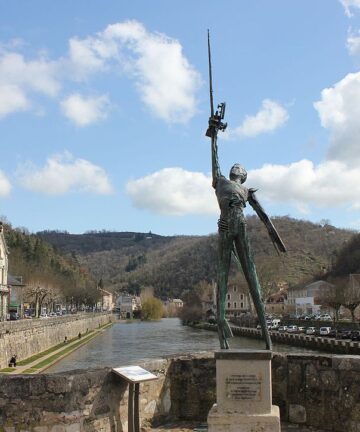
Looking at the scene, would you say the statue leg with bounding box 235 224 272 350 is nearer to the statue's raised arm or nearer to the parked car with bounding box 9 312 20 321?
the statue's raised arm

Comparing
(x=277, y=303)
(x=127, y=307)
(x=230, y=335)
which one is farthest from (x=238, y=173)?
(x=127, y=307)

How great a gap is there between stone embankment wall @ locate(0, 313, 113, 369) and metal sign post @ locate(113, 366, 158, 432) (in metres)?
28.1

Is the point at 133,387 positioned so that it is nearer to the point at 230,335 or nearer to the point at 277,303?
the point at 230,335

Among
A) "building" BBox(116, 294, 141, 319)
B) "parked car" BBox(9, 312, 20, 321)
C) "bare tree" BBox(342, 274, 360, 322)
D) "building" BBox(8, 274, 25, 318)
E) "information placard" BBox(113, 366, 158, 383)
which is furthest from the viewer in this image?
"building" BBox(116, 294, 141, 319)

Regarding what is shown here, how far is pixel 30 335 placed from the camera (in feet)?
148

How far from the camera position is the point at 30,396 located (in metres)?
7.76

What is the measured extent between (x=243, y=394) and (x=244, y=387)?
9 cm

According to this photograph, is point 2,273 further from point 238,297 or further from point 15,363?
point 238,297

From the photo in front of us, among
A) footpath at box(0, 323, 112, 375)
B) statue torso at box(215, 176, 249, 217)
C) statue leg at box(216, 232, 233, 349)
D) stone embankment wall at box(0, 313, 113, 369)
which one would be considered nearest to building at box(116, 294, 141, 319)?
stone embankment wall at box(0, 313, 113, 369)

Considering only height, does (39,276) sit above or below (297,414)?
above

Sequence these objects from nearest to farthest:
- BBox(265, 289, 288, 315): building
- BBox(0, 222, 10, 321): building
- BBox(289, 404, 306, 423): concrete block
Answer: BBox(289, 404, 306, 423): concrete block
BBox(0, 222, 10, 321): building
BBox(265, 289, 288, 315): building

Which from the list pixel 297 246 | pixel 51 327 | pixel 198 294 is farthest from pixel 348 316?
pixel 297 246

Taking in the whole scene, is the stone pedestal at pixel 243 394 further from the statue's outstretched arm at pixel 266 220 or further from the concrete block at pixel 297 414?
the statue's outstretched arm at pixel 266 220

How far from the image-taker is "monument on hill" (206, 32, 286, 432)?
24.8ft
